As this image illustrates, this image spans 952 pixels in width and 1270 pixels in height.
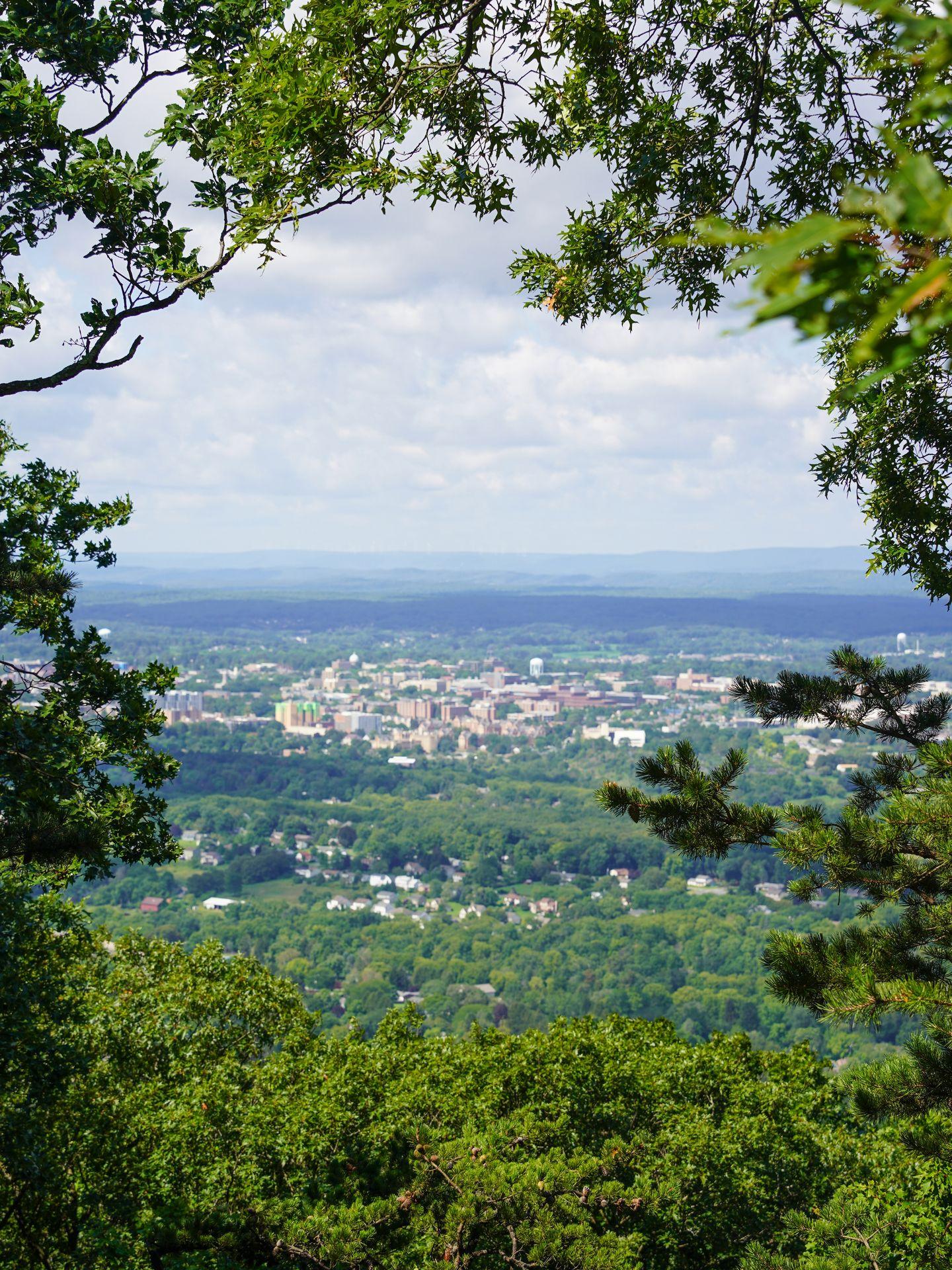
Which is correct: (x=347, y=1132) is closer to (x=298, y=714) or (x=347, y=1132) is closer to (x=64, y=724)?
(x=64, y=724)

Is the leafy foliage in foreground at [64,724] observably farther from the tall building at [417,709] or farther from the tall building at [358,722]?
the tall building at [417,709]

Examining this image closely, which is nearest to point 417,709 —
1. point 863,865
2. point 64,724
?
point 64,724

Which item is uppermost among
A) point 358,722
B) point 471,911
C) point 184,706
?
point 184,706

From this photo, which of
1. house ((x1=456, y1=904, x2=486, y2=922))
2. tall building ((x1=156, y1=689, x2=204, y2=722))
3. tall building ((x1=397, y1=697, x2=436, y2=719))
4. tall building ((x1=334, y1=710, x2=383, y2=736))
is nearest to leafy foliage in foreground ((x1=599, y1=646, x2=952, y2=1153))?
house ((x1=456, y1=904, x2=486, y2=922))

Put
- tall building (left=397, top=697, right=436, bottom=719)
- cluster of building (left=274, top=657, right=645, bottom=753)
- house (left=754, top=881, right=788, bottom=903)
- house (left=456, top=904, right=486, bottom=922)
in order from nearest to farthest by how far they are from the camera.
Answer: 1. house (left=456, top=904, right=486, bottom=922)
2. house (left=754, top=881, right=788, bottom=903)
3. cluster of building (left=274, top=657, right=645, bottom=753)
4. tall building (left=397, top=697, right=436, bottom=719)

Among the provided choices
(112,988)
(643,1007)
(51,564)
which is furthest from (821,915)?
(51,564)

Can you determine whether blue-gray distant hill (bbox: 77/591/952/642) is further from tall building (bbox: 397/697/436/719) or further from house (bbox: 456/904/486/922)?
house (bbox: 456/904/486/922)

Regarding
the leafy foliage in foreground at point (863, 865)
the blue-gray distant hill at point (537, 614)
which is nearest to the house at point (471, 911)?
the leafy foliage in foreground at point (863, 865)
